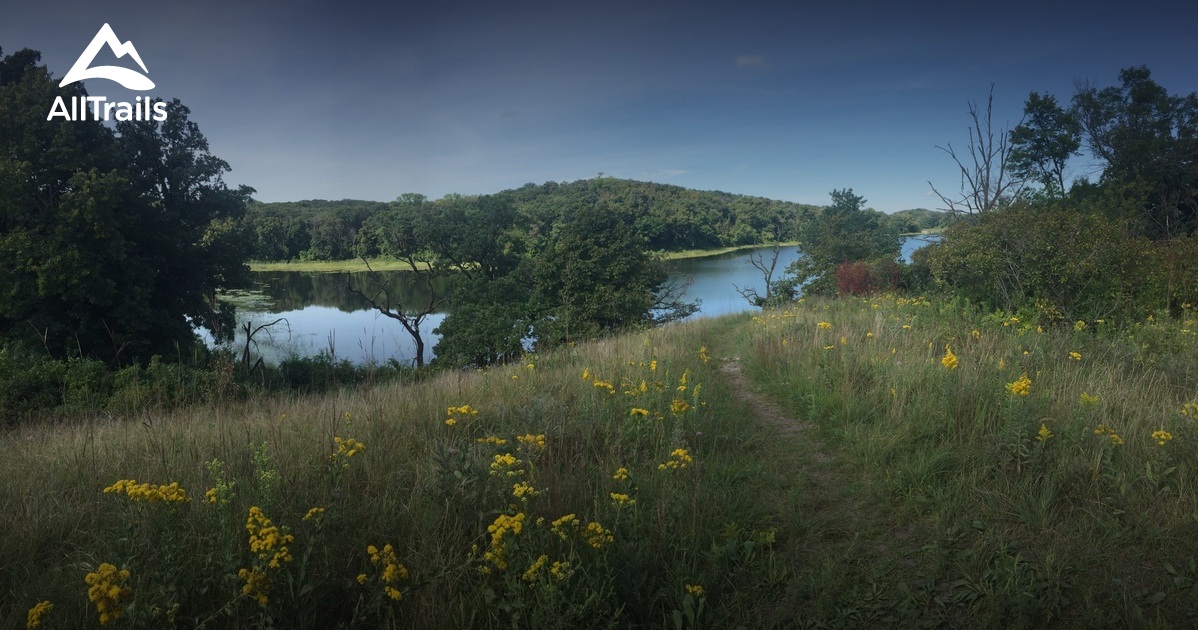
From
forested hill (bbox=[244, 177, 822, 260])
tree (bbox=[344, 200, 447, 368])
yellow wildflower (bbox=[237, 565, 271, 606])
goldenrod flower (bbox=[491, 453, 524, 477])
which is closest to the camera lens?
yellow wildflower (bbox=[237, 565, 271, 606])

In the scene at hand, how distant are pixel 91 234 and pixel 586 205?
19.7 metres

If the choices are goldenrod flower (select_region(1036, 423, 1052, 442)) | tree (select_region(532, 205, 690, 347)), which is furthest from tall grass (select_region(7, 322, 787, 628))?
tree (select_region(532, 205, 690, 347))

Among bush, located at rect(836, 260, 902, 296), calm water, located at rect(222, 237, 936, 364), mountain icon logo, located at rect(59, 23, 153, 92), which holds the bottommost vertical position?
calm water, located at rect(222, 237, 936, 364)

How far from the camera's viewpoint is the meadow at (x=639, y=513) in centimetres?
229

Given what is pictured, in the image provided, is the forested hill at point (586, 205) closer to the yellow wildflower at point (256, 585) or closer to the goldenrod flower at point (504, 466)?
the goldenrod flower at point (504, 466)

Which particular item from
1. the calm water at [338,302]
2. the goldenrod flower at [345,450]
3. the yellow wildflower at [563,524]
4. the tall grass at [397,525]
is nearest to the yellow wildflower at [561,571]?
the tall grass at [397,525]

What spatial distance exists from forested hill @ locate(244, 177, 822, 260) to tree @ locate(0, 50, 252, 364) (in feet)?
11.9

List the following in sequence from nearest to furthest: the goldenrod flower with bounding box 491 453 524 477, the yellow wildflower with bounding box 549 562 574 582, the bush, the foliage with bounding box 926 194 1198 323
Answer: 1. the yellow wildflower with bounding box 549 562 574 582
2. the goldenrod flower with bounding box 491 453 524 477
3. the foliage with bounding box 926 194 1198 323
4. the bush

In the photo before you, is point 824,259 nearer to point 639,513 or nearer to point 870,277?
point 870,277

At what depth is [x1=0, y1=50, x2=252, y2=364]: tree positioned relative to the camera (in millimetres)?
16453

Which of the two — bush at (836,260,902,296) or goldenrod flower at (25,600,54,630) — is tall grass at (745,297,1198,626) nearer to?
goldenrod flower at (25,600,54,630)

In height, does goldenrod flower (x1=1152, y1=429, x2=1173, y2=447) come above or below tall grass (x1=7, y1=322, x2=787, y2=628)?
above

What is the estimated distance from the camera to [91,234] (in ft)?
56.5

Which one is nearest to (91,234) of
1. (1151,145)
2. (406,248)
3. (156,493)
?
(406,248)
